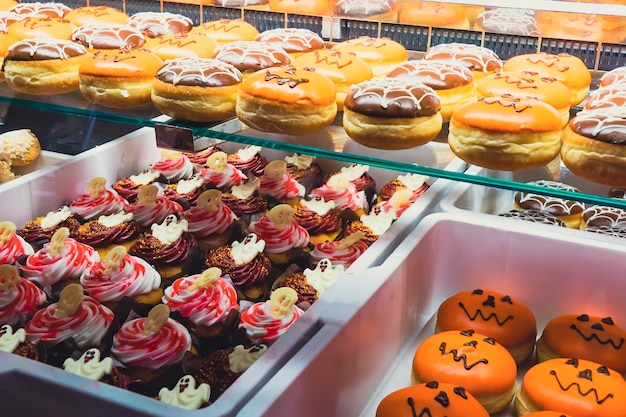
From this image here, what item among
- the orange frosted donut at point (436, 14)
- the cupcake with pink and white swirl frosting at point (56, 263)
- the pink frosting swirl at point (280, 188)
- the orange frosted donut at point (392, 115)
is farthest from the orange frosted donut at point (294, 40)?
the cupcake with pink and white swirl frosting at point (56, 263)

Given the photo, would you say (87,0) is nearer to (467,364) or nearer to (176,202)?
(176,202)

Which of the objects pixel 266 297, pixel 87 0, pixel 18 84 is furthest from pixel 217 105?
pixel 87 0

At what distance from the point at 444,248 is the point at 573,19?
0.76 meters

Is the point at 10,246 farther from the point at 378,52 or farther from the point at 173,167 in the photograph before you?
the point at 378,52

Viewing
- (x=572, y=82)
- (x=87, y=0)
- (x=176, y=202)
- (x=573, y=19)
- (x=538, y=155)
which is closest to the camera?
(x=538, y=155)

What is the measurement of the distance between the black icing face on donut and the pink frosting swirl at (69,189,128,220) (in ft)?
5.18

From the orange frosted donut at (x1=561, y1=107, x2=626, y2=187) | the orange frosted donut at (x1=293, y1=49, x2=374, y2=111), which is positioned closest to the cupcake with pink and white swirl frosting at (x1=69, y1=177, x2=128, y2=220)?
the orange frosted donut at (x1=293, y1=49, x2=374, y2=111)

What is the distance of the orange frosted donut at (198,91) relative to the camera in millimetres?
1622

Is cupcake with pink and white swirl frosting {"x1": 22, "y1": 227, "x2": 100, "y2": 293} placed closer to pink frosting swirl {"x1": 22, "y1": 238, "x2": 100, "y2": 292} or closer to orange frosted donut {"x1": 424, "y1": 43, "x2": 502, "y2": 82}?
pink frosting swirl {"x1": 22, "y1": 238, "x2": 100, "y2": 292}

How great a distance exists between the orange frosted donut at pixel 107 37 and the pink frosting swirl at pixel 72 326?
0.82m

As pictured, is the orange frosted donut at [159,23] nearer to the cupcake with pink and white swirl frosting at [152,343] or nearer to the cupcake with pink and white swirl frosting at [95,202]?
the cupcake with pink and white swirl frosting at [95,202]

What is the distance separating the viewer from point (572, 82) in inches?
73.4

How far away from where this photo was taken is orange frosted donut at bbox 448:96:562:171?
1.38 metres

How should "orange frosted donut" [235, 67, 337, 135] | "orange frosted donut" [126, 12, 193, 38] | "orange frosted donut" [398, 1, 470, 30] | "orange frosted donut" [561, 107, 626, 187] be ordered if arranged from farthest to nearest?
"orange frosted donut" [126, 12, 193, 38] → "orange frosted donut" [398, 1, 470, 30] → "orange frosted donut" [235, 67, 337, 135] → "orange frosted donut" [561, 107, 626, 187]
